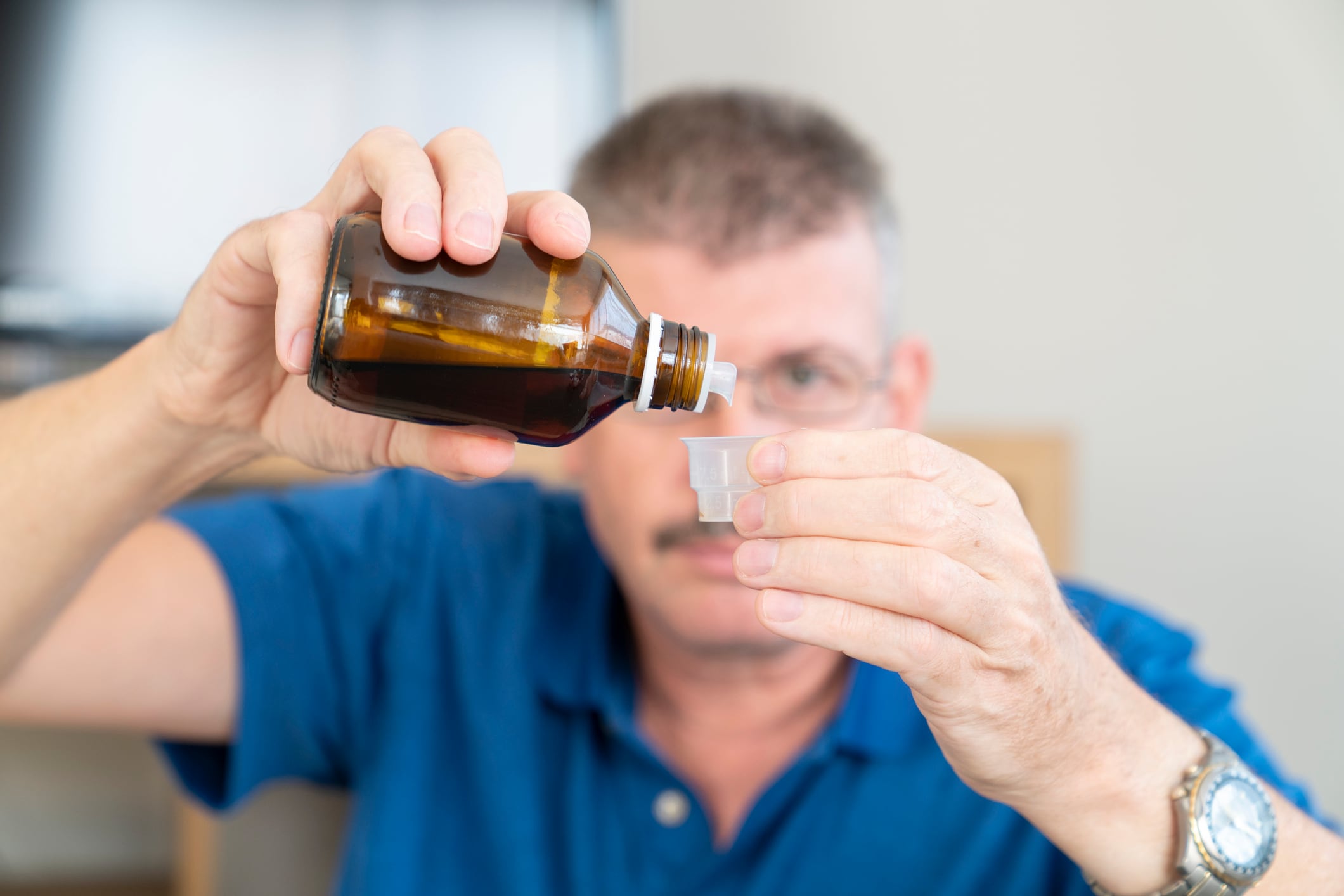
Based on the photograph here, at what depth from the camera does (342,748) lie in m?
1.28

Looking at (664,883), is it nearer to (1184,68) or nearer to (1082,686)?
(1082,686)

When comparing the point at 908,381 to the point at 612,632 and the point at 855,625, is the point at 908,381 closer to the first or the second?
the point at 612,632

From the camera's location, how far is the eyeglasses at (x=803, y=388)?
112cm

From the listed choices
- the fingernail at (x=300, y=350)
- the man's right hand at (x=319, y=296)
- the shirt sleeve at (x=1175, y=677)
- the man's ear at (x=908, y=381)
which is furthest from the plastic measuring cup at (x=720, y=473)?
the man's ear at (x=908, y=381)

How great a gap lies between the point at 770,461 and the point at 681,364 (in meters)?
0.08

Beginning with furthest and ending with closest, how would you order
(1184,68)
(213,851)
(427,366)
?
1. (1184,68)
2. (213,851)
3. (427,366)

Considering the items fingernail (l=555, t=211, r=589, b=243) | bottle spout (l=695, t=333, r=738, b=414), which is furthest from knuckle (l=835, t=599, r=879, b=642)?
fingernail (l=555, t=211, r=589, b=243)

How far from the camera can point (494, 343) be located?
1.85 feet

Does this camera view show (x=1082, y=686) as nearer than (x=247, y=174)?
Yes

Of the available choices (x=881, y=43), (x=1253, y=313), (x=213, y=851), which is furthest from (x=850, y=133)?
(x=213, y=851)

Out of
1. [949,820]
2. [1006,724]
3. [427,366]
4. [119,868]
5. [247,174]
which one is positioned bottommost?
[119,868]

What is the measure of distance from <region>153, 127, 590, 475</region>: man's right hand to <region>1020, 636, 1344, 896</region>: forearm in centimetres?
45

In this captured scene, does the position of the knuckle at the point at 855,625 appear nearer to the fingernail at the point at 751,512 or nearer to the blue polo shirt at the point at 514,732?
the fingernail at the point at 751,512

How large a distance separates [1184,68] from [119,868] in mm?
2653
